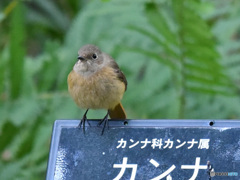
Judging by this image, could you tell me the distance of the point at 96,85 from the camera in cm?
335

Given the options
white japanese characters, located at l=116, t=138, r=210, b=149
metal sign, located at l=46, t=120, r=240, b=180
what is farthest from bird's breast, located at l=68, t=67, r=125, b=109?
white japanese characters, located at l=116, t=138, r=210, b=149

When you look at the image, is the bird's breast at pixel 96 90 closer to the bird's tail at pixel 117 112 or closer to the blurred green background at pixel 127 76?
the bird's tail at pixel 117 112

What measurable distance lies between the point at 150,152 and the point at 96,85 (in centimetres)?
84

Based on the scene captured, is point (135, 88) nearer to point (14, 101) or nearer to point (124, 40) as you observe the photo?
point (124, 40)

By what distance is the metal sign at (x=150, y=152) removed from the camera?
2.52m

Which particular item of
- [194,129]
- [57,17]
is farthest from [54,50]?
[194,129]

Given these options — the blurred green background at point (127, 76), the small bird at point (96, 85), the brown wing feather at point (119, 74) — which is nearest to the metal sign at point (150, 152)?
the small bird at point (96, 85)

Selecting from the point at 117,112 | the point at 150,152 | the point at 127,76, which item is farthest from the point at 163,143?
the point at 127,76

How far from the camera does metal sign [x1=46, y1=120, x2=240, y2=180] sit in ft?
8.25

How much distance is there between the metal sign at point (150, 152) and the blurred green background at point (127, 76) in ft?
4.21

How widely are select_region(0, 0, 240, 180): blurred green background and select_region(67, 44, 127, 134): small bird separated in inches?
21.5

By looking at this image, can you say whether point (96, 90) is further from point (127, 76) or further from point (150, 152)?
point (127, 76)

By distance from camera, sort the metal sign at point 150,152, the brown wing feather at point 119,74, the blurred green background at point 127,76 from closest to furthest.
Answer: the metal sign at point 150,152 < the brown wing feather at point 119,74 < the blurred green background at point 127,76

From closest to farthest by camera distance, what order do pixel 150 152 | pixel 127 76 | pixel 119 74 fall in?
1. pixel 150 152
2. pixel 119 74
3. pixel 127 76
